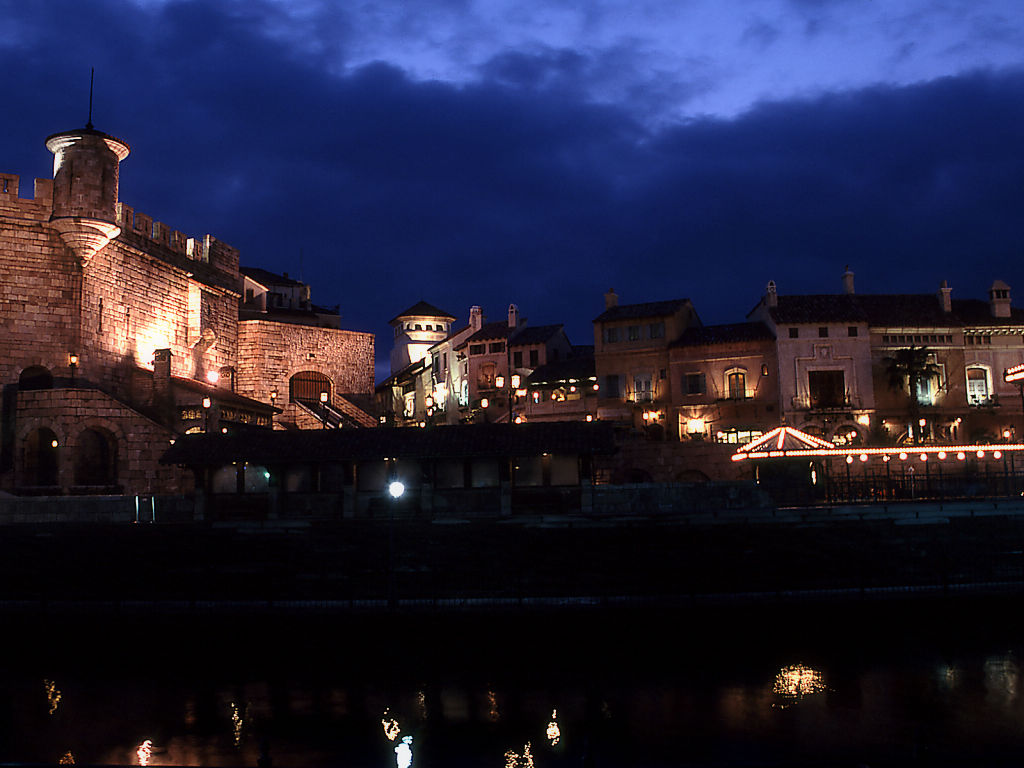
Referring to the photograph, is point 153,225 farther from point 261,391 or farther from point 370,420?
Answer: point 370,420

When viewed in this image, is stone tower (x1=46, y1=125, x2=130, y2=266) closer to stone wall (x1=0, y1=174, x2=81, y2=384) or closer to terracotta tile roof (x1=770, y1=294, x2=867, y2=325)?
stone wall (x1=0, y1=174, x2=81, y2=384)

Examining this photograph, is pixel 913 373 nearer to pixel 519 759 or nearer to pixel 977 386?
pixel 977 386

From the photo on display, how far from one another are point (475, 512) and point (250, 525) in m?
7.43

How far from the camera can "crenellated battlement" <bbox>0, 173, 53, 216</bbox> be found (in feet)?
107

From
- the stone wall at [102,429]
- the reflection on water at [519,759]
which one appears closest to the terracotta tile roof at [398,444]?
the stone wall at [102,429]

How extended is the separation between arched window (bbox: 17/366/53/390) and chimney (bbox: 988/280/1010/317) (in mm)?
51210

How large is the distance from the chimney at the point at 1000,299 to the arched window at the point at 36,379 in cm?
5121

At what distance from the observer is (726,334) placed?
151 ft

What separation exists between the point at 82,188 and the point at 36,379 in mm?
8782

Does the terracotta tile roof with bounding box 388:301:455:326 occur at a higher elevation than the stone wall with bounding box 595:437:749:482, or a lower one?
higher

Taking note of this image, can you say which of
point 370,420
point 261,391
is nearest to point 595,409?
point 370,420

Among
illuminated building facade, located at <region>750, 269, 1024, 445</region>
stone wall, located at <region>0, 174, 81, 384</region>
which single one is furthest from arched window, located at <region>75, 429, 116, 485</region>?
illuminated building facade, located at <region>750, 269, 1024, 445</region>

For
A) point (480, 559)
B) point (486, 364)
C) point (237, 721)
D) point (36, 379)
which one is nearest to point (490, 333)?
point (486, 364)

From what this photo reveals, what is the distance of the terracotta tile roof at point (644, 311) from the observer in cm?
4759
